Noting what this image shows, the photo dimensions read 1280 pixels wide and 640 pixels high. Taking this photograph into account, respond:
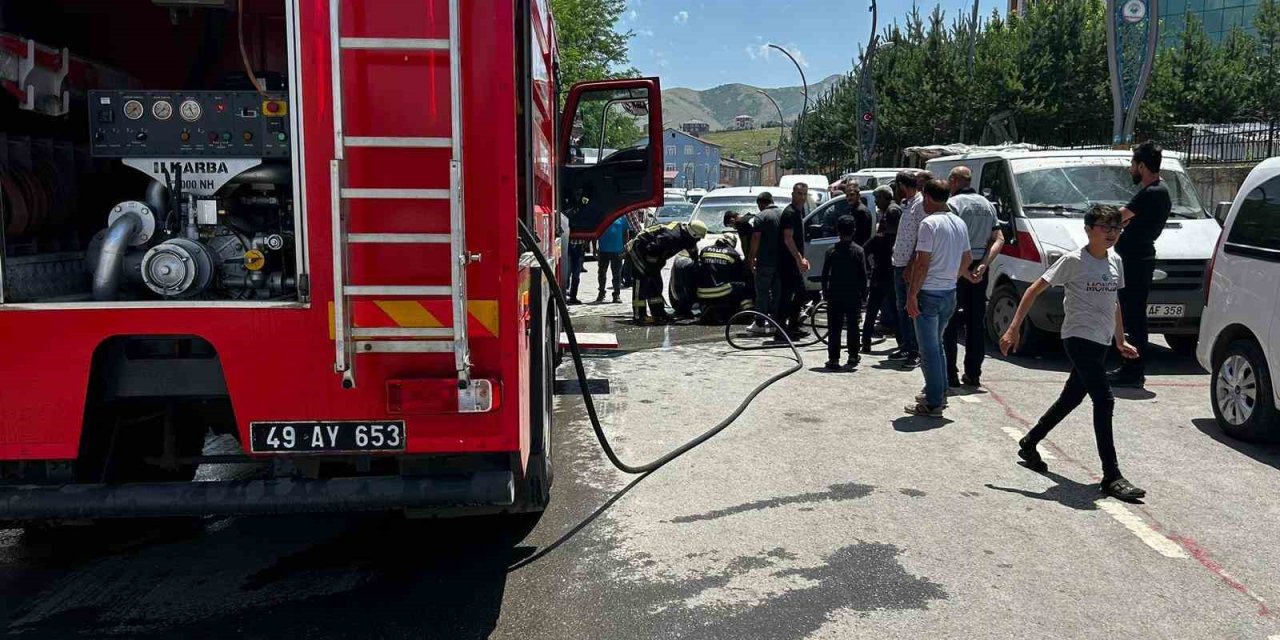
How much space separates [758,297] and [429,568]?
24.3ft

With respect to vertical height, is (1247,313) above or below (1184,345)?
above

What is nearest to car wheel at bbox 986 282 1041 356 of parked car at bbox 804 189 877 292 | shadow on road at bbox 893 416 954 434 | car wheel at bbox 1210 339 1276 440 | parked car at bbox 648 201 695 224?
car wheel at bbox 1210 339 1276 440

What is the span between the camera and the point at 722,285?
497 inches

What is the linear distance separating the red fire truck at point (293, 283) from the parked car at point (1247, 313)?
5185 mm

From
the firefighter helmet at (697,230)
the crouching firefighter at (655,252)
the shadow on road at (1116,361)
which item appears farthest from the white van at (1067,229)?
the crouching firefighter at (655,252)

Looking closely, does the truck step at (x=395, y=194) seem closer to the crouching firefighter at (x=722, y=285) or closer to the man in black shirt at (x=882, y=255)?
the man in black shirt at (x=882, y=255)

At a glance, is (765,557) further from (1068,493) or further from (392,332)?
(392,332)

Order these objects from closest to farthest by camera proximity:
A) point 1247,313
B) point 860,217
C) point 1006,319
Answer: point 1247,313 → point 1006,319 → point 860,217

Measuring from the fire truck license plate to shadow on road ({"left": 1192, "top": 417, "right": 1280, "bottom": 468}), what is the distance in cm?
570

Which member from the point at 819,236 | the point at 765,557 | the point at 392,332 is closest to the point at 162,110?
the point at 392,332

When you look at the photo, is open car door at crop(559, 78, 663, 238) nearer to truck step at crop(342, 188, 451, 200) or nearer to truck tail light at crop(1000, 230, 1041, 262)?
truck tail light at crop(1000, 230, 1041, 262)

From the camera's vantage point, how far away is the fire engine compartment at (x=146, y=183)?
368 cm

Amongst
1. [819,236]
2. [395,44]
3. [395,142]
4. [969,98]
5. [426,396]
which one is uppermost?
[969,98]

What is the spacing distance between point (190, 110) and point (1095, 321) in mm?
4874
